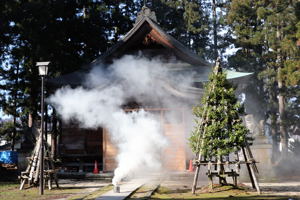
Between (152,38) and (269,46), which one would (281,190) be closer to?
(152,38)

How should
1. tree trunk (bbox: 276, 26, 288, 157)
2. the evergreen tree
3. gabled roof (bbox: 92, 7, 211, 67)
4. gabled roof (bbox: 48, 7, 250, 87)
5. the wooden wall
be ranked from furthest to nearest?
tree trunk (bbox: 276, 26, 288, 157)
the evergreen tree
gabled roof (bbox: 92, 7, 211, 67)
gabled roof (bbox: 48, 7, 250, 87)
the wooden wall

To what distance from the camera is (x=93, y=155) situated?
62.2 ft

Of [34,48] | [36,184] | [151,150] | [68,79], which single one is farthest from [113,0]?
[36,184]

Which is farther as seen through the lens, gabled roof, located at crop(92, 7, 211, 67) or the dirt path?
gabled roof, located at crop(92, 7, 211, 67)

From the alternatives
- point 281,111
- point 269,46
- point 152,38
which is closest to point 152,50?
point 152,38

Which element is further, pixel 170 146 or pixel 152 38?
pixel 152 38

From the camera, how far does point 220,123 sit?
9.84 meters

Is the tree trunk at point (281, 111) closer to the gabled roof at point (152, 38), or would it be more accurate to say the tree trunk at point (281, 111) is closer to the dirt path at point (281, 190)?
the gabled roof at point (152, 38)

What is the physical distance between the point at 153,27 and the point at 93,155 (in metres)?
7.99

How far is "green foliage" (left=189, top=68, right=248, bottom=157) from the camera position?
31.7 feet

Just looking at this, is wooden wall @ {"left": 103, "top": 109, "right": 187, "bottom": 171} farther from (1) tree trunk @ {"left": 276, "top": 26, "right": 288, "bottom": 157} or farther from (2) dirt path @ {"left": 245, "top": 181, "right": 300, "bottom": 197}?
(1) tree trunk @ {"left": 276, "top": 26, "right": 288, "bottom": 157}

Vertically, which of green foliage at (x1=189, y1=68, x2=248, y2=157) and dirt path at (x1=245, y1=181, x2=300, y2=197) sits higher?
green foliage at (x1=189, y1=68, x2=248, y2=157)

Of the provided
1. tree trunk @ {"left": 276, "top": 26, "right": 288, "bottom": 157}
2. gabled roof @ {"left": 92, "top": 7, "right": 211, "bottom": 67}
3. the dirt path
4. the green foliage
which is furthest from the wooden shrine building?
tree trunk @ {"left": 276, "top": 26, "right": 288, "bottom": 157}

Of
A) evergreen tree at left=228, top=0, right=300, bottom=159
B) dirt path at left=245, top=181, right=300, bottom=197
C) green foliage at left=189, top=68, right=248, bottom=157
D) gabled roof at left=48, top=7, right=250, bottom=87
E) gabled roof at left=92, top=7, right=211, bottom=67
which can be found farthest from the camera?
evergreen tree at left=228, top=0, right=300, bottom=159
